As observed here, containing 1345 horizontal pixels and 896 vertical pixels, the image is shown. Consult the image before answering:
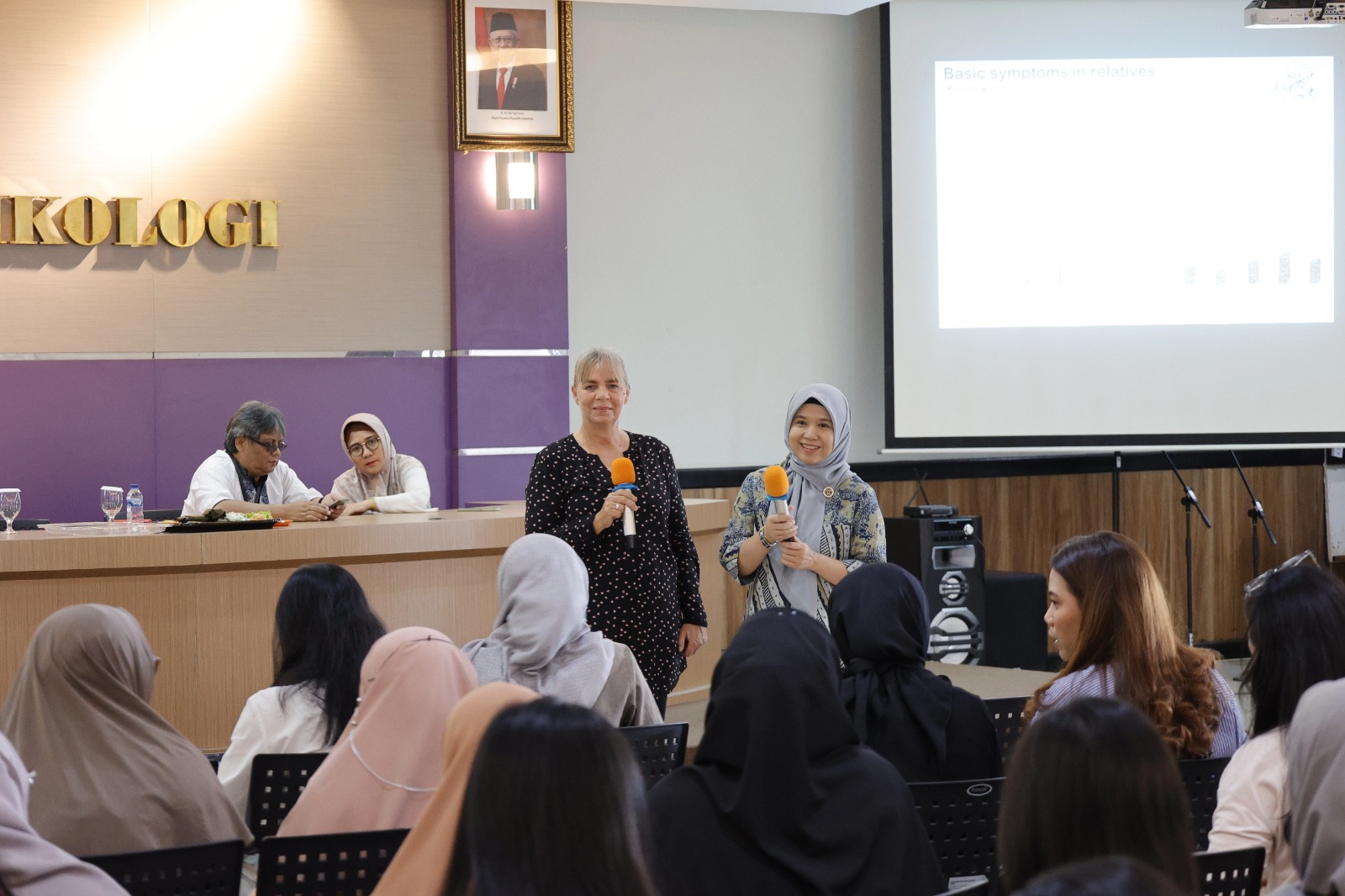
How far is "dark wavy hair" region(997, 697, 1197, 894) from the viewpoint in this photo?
55.8 inches

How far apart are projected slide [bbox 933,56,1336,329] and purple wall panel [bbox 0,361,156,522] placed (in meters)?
4.46

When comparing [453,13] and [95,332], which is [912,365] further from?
[95,332]

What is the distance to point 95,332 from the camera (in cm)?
648

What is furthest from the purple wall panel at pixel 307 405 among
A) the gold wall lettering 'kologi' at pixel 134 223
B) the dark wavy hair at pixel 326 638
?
the dark wavy hair at pixel 326 638

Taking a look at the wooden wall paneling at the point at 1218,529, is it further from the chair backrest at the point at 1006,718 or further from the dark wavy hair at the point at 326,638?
the dark wavy hair at the point at 326,638

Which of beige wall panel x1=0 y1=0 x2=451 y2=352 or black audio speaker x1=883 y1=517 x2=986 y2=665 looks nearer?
beige wall panel x1=0 y1=0 x2=451 y2=352

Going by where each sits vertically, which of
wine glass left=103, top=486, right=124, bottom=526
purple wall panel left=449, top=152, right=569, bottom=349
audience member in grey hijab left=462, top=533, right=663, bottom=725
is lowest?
audience member in grey hijab left=462, top=533, right=663, bottom=725

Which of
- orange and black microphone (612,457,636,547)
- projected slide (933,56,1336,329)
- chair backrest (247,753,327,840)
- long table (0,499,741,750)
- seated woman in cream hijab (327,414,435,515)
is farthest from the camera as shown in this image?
projected slide (933,56,1336,329)

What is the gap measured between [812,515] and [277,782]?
1954 millimetres

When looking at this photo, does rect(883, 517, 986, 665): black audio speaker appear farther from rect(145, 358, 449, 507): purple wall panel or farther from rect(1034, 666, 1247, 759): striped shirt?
rect(1034, 666, 1247, 759): striped shirt

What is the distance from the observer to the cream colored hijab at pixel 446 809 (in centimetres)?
172

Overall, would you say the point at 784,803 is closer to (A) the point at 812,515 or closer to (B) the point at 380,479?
(A) the point at 812,515

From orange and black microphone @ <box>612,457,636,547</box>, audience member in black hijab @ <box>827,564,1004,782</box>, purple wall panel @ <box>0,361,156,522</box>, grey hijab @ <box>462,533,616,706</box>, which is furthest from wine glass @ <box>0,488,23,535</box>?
audience member in black hijab @ <box>827,564,1004,782</box>

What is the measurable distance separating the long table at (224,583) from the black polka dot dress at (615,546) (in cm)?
113
